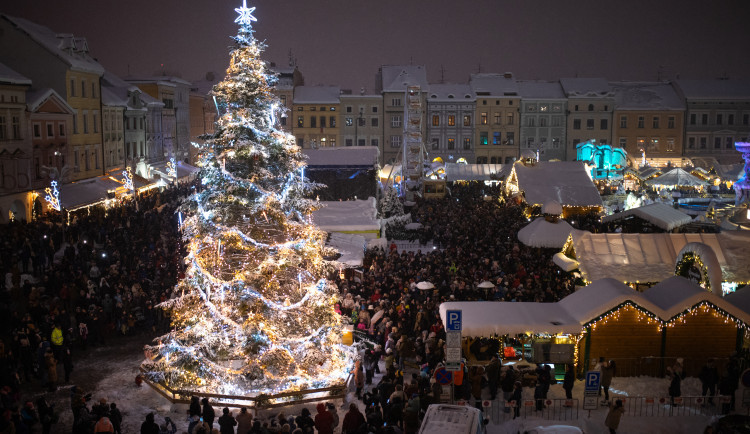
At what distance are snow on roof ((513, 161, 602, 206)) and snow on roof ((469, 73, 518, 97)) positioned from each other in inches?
972

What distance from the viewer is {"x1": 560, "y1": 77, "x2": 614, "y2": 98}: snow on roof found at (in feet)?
192

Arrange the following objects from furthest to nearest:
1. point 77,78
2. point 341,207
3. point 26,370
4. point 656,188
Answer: point 656,188 → point 77,78 → point 341,207 → point 26,370

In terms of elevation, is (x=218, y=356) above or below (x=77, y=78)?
below

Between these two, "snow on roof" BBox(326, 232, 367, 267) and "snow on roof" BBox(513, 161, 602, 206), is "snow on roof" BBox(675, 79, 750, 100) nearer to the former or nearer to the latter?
"snow on roof" BBox(513, 161, 602, 206)

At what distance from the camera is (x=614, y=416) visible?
418 inches

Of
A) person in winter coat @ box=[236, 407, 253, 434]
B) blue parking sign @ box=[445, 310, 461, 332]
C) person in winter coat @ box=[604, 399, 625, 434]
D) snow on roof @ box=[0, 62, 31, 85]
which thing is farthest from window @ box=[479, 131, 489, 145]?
person in winter coat @ box=[236, 407, 253, 434]

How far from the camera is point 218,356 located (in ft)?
39.5

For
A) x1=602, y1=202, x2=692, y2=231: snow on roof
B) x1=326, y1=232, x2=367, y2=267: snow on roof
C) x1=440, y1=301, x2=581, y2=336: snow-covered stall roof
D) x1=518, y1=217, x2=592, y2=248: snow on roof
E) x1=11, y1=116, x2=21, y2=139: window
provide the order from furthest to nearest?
1. x1=11, y1=116, x2=21, y2=139: window
2. x1=602, y1=202, x2=692, y2=231: snow on roof
3. x1=518, y1=217, x2=592, y2=248: snow on roof
4. x1=326, y1=232, x2=367, y2=267: snow on roof
5. x1=440, y1=301, x2=581, y2=336: snow-covered stall roof

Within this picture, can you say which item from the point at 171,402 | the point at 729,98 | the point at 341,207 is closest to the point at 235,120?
the point at 171,402

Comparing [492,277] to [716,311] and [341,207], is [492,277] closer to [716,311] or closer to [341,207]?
[716,311]

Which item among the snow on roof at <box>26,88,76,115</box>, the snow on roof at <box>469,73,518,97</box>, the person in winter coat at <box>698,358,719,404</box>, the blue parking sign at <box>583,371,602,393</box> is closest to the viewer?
the blue parking sign at <box>583,371,602,393</box>

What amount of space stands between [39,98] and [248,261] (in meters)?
21.2

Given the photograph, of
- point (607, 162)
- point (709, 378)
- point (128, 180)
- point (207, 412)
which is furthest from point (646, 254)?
point (128, 180)

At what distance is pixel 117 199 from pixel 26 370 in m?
21.9
